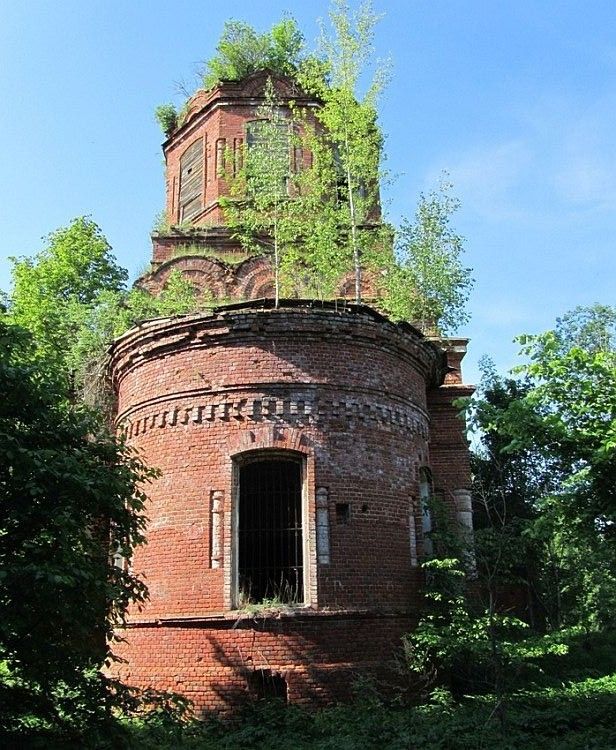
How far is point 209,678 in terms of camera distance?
9195mm

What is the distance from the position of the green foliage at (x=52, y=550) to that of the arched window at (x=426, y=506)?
5.70 metres

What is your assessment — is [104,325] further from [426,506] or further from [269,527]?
[426,506]

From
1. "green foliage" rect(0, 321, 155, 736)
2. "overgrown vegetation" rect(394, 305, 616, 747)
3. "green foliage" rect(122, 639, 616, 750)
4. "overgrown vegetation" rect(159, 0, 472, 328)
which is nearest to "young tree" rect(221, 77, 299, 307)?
"overgrown vegetation" rect(159, 0, 472, 328)

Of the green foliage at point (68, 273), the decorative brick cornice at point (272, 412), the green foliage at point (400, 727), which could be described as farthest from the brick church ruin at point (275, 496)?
the green foliage at point (68, 273)

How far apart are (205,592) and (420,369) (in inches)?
212

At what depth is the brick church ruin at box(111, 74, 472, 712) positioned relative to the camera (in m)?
9.32

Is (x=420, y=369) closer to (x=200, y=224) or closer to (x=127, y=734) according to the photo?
(x=127, y=734)

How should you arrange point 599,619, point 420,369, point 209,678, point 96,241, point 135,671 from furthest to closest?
point 96,241, point 599,619, point 420,369, point 135,671, point 209,678

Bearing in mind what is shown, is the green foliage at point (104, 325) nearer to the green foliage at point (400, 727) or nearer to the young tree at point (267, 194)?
the young tree at point (267, 194)

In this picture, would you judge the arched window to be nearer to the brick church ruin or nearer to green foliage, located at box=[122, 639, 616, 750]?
the brick church ruin

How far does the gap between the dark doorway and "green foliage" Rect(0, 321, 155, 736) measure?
374 centimetres

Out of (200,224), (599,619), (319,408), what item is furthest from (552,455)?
(599,619)

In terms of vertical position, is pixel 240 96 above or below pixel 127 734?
above

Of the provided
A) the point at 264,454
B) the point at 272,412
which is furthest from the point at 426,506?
the point at 272,412
